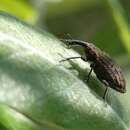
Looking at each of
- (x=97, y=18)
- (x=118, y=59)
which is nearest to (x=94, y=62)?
(x=118, y=59)

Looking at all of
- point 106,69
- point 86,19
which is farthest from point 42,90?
point 86,19

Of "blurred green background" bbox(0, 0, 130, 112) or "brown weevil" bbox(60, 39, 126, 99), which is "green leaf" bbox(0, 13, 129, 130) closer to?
"brown weevil" bbox(60, 39, 126, 99)

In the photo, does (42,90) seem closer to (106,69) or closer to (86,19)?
(106,69)

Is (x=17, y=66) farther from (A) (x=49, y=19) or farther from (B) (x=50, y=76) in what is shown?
(A) (x=49, y=19)

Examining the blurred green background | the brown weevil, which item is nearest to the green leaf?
the brown weevil

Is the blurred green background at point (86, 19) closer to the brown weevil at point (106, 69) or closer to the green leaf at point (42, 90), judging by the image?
the brown weevil at point (106, 69)
